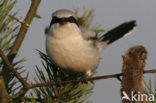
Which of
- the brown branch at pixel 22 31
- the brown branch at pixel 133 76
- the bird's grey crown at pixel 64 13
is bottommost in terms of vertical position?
the brown branch at pixel 133 76

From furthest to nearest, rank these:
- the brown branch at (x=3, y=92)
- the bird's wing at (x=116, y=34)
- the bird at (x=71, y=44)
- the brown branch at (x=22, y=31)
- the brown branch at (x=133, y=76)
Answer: the bird's wing at (x=116, y=34) < the bird at (x=71, y=44) < the brown branch at (x=22, y=31) < the brown branch at (x=133, y=76) < the brown branch at (x=3, y=92)

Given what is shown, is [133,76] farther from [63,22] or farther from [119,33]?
[119,33]

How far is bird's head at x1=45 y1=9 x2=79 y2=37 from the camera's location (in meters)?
2.11

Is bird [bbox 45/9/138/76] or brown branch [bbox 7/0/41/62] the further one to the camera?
bird [bbox 45/9/138/76]

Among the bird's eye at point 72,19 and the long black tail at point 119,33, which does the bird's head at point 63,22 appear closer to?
the bird's eye at point 72,19

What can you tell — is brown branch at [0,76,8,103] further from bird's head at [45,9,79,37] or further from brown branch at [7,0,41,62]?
bird's head at [45,9,79,37]

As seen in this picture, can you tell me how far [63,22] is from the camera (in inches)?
85.4

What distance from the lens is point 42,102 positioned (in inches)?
52.0

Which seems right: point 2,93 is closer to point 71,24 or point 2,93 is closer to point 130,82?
point 130,82

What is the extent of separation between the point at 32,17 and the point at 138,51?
19.2 inches

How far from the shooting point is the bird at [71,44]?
2016 millimetres

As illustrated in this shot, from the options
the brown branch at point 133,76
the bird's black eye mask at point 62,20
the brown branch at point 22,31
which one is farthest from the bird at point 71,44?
the brown branch at point 133,76

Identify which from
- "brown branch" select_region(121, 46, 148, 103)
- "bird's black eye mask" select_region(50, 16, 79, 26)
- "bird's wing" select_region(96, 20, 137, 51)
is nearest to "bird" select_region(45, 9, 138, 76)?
"bird's black eye mask" select_region(50, 16, 79, 26)

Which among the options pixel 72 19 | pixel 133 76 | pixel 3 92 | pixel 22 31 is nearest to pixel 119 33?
pixel 72 19
